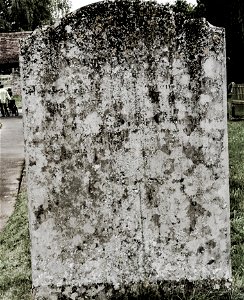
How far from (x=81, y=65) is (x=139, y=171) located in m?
0.65

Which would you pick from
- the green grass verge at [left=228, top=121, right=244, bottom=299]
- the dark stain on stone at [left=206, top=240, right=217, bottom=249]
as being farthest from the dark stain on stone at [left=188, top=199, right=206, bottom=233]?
the green grass verge at [left=228, top=121, right=244, bottom=299]

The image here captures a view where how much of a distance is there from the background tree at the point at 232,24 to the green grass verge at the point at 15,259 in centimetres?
2038

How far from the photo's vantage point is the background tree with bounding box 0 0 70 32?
37.9m

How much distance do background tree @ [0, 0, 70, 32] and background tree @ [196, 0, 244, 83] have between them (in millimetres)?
14397

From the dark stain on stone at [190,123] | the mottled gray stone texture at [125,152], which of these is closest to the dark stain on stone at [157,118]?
the mottled gray stone texture at [125,152]

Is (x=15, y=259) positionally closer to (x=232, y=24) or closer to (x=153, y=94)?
(x=153, y=94)

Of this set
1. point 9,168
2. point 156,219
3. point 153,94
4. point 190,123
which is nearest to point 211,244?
point 156,219

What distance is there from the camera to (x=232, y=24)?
80.0ft

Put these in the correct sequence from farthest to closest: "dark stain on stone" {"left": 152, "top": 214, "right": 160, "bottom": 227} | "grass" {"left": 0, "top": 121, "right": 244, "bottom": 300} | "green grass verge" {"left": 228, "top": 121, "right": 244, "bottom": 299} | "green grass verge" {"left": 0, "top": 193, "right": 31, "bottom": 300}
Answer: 1. "green grass verge" {"left": 0, "top": 193, "right": 31, "bottom": 300}
2. "green grass verge" {"left": 228, "top": 121, "right": 244, "bottom": 299}
3. "grass" {"left": 0, "top": 121, "right": 244, "bottom": 300}
4. "dark stain on stone" {"left": 152, "top": 214, "right": 160, "bottom": 227}

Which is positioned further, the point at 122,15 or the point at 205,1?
the point at 205,1

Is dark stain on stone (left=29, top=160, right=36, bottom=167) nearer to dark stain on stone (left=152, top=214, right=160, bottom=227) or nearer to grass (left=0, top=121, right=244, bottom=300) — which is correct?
dark stain on stone (left=152, top=214, right=160, bottom=227)

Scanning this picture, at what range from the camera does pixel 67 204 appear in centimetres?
291

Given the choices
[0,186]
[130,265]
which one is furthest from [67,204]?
[0,186]

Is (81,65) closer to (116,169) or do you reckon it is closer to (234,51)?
(116,169)
